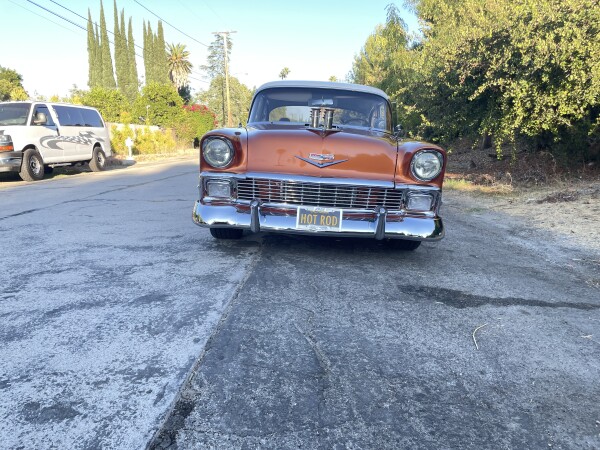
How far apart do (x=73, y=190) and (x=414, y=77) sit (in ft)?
28.7

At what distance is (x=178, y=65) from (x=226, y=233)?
5919 cm

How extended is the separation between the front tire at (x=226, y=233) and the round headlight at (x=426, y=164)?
1752mm

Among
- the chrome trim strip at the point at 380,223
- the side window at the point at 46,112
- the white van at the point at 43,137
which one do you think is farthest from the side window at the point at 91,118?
the chrome trim strip at the point at 380,223

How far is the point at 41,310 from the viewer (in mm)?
2562

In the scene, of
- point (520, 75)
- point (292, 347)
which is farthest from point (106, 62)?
point (292, 347)

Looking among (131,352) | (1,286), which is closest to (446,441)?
(131,352)

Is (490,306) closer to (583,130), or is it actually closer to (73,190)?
(583,130)

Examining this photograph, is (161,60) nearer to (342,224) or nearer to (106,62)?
(106,62)

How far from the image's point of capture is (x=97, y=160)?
44.5 feet

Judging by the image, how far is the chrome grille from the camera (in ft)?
11.6

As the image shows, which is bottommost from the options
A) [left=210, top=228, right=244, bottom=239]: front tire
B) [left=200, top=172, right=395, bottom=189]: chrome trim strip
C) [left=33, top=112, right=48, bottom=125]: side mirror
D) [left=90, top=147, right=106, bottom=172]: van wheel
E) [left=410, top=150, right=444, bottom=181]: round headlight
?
[left=90, top=147, right=106, bottom=172]: van wheel

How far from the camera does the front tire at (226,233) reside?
4.14 meters

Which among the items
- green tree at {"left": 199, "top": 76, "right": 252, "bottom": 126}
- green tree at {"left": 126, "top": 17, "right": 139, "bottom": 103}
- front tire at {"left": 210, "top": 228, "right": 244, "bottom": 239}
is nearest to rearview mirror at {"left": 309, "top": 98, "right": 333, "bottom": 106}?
front tire at {"left": 210, "top": 228, "right": 244, "bottom": 239}

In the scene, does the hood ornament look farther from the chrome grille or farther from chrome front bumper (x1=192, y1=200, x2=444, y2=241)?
chrome front bumper (x1=192, y1=200, x2=444, y2=241)
